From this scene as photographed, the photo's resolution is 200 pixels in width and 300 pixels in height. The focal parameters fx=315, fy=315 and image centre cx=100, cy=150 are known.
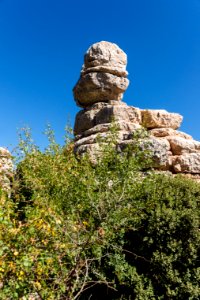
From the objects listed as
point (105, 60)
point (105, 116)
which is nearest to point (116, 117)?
point (105, 116)

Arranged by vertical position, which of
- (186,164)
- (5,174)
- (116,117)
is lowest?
(5,174)

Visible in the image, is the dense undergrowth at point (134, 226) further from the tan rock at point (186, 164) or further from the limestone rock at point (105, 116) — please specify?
the limestone rock at point (105, 116)

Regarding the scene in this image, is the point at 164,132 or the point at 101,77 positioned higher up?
the point at 101,77

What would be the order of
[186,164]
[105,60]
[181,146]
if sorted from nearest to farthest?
[186,164]
[181,146]
[105,60]

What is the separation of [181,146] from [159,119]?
148 inches

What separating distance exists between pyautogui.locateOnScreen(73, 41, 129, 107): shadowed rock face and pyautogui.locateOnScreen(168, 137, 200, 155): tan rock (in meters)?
7.22

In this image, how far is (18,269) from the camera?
6.56 m

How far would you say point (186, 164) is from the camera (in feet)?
78.3

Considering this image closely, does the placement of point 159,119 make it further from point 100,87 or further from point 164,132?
point 100,87

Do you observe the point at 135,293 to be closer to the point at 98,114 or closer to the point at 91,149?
the point at 91,149

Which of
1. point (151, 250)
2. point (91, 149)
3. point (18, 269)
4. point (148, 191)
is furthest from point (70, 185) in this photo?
point (91, 149)

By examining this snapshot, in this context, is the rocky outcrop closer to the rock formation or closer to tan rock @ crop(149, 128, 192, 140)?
the rock formation

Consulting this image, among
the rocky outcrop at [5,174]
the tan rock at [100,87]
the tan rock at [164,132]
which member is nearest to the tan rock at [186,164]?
the tan rock at [164,132]

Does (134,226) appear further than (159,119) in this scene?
No
